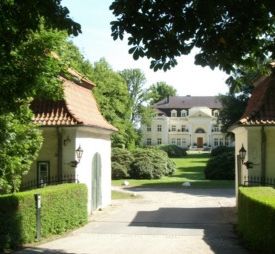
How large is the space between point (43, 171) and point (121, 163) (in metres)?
28.5

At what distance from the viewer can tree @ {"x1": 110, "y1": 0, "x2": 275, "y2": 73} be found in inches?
365

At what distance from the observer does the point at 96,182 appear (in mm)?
25281

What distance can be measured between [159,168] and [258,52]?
39776 millimetres

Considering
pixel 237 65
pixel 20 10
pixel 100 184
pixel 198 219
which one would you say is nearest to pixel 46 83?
pixel 20 10

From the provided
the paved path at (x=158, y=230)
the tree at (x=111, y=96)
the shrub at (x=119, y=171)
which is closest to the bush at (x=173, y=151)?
the tree at (x=111, y=96)

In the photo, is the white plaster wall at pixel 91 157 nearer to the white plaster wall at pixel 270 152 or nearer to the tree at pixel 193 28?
the white plaster wall at pixel 270 152

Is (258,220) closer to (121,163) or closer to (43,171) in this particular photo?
(43,171)

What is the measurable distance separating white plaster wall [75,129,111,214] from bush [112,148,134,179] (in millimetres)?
21329

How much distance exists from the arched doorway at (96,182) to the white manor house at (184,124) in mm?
93303

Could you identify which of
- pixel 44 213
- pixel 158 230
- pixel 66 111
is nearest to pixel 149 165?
pixel 66 111

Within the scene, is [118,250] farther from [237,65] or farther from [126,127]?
[126,127]

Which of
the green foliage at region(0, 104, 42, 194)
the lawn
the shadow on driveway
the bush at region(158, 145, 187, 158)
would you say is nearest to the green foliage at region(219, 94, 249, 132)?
the lawn

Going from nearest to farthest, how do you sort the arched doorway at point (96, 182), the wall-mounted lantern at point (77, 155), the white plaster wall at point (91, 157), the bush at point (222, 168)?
the wall-mounted lantern at point (77, 155)
the white plaster wall at point (91, 157)
the arched doorway at point (96, 182)
the bush at point (222, 168)

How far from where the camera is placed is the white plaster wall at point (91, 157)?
22266 mm
